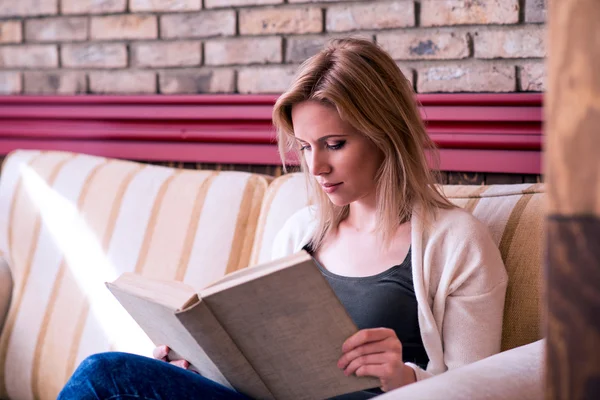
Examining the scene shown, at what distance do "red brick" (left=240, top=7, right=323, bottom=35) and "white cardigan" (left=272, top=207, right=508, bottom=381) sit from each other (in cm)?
84

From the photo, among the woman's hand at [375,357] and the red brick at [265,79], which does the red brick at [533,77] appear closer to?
the red brick at [265,79]

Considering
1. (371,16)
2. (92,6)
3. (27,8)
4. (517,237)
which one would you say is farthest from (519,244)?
(27,8)

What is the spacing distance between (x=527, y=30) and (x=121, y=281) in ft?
3.47

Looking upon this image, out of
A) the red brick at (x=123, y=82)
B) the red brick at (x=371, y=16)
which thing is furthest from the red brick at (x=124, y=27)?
the red brick at (x=371, y=16)

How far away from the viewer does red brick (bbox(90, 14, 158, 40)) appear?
222cm

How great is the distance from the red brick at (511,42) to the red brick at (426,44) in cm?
4

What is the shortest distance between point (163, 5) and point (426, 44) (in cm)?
82

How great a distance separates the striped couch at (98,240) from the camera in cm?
165

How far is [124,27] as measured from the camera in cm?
226

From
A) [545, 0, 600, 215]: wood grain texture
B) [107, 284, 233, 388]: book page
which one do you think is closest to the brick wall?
[107, 284, 233, 388]: book page

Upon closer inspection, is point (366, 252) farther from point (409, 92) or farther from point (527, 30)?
point (527, 30)

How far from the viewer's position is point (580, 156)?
52 centimetres

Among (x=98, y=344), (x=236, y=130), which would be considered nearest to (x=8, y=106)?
(x=236, y=130)

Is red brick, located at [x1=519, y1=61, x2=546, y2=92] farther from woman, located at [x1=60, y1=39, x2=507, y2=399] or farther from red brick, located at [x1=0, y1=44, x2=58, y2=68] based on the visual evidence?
red brick, located at [x1=0, y1=44, x2=58, y2=68]
